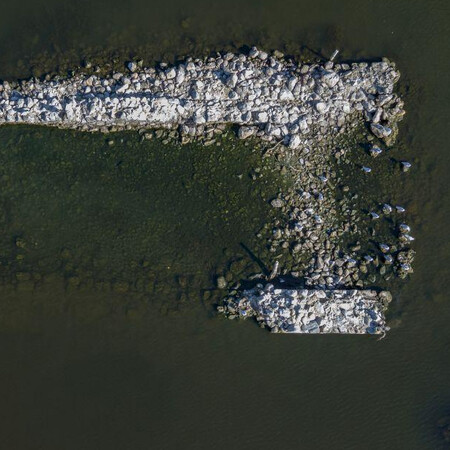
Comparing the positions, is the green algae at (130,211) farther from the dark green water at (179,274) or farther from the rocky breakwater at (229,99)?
the rocky breakwater at (229,99)

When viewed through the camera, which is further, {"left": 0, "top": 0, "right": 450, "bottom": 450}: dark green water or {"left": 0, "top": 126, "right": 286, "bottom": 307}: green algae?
{"left": 0, "top": 126, "right": 286, "bottom": 307}: green algae

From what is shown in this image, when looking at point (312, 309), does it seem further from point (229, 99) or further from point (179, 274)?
point (229, 99)

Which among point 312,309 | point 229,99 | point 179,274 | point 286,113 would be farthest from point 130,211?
point 312,309

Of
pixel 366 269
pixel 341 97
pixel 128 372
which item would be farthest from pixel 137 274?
pixel 341 97

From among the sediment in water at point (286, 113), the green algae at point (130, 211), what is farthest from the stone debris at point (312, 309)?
the green algae at point (130, 211)

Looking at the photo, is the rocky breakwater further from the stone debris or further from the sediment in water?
the stone debris

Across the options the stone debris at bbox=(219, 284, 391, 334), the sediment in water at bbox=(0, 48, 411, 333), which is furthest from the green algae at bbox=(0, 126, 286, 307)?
the stone debris at bbox=(219, 284, 391, 334)
